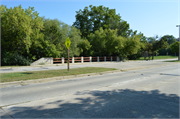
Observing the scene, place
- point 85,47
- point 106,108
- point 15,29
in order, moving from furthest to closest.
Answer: point 85,47 → point 15,29 → point 106,108

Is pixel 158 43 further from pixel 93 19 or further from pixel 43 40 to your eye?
pixel 43 40

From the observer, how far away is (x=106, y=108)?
4.54 meters

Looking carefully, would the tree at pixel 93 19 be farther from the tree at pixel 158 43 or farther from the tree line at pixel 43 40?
the tree at pixel 158 43

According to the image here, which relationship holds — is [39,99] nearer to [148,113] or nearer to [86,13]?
[148,113]

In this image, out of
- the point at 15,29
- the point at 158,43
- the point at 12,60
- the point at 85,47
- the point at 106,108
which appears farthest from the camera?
the point at 158,43

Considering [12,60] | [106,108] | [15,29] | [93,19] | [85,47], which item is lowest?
[106,108]

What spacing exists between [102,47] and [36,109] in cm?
3330

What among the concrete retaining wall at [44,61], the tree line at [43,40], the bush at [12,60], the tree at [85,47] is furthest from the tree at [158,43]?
the bush at [12,60]

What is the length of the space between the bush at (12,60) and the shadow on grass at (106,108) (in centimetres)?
1924

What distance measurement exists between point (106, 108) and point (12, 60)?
832 inches

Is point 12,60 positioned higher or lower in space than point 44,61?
higher

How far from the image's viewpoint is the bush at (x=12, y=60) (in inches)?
846

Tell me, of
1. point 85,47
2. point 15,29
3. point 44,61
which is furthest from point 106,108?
point 85,47

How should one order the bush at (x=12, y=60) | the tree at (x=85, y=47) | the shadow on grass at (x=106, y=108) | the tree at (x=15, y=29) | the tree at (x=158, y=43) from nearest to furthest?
the shadow on grass at (x=106, y=108) < the tree at (x=15, y=29) < the bush at (x=12, y=60) < the tree at (x=85, y=47) < the tree at (x=158, y=43)
